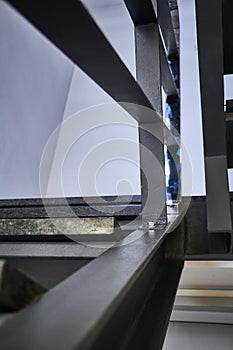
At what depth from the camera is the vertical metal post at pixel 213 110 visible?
0.97m

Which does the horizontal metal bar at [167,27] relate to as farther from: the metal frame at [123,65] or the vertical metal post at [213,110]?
the vertical metal post at [213,110]

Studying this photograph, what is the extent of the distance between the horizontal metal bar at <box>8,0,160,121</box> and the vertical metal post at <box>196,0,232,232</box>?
486mm

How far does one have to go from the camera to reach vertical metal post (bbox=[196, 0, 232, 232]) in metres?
0.97

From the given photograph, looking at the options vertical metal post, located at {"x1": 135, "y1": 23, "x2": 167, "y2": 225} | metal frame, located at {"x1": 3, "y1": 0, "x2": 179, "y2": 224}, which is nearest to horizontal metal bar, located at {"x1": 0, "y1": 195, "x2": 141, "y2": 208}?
metal frame, located at {"x1": 3, "y1": 0, "x2": 179, "y2": 224}

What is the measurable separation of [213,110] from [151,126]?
34 centimetres

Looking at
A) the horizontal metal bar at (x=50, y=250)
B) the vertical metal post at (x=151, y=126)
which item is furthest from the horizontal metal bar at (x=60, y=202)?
the vertical metal post at (x=151, y=126)

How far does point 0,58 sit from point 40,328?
2.55 metres

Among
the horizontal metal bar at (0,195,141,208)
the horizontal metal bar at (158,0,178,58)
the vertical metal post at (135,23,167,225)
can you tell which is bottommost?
the horizontal metal bar at (0,195,141,208)

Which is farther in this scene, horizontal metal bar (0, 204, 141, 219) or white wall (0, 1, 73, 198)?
white wall (0, 1, 73, 198)

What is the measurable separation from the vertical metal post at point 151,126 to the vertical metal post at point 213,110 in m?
0.21

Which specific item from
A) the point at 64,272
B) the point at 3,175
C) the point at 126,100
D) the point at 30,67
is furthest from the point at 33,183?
the point at 126,100

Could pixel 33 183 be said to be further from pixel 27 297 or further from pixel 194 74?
pixel 27 297

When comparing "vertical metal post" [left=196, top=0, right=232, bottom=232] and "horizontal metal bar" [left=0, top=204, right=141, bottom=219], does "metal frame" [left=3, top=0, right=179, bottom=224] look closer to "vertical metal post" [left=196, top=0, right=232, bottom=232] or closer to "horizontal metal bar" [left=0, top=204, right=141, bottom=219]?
"horizontal metal bar" [left=0, top=204, right=141, bottom=219]

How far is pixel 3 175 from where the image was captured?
8.20 feet
